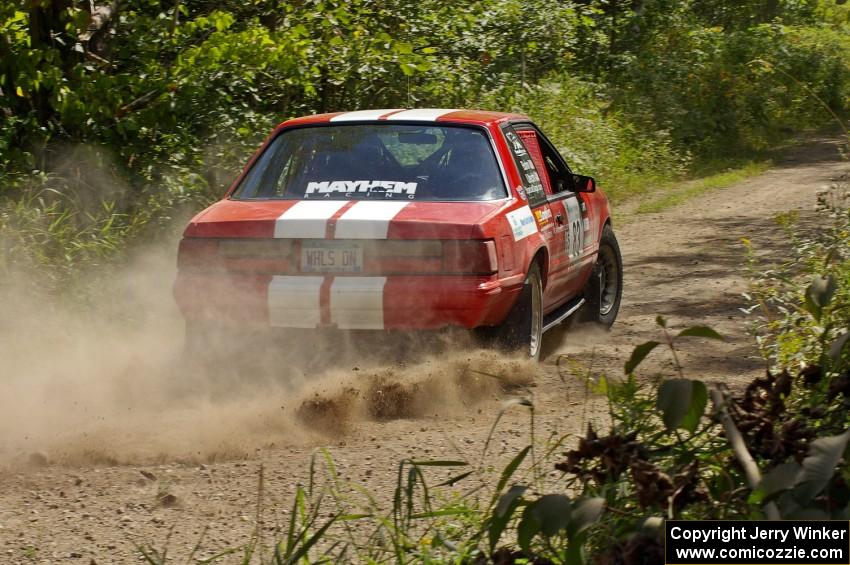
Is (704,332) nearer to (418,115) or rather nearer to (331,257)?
(331,257)

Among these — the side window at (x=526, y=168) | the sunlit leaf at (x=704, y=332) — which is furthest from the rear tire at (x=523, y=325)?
the sunlit leaf at (x=704, y=332)

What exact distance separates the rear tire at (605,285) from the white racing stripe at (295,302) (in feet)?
9.44

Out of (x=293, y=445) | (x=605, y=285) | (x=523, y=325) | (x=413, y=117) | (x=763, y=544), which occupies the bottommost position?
(x=605, y=285)

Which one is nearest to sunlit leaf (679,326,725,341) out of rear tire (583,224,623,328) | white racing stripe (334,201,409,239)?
white racing stripe (334,201,409,239)

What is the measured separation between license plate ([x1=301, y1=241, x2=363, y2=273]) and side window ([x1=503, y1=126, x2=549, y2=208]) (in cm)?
132

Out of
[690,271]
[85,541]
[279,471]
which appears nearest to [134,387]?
[279,471]

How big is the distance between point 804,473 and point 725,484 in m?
0.60

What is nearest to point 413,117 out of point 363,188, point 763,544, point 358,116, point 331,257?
point 358,116

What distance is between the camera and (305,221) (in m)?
6.43

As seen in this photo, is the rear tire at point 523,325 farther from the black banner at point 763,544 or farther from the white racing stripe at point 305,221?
the black banner at point 763,544

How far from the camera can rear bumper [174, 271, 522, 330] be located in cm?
627

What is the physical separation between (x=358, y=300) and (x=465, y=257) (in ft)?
2.00

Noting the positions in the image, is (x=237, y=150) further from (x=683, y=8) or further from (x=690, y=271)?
(x=683, y=8)

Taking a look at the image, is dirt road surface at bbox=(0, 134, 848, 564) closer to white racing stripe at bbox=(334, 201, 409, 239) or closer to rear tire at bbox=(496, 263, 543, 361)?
rear tire at bbox=(496, 263, 543, 361)
